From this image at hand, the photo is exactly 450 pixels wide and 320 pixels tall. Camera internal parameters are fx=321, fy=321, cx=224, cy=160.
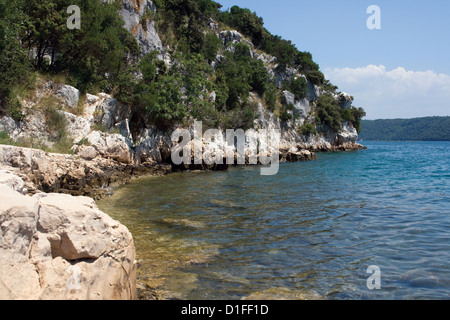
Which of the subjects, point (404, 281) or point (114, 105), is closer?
point (404, 281)

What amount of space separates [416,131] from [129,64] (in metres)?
182

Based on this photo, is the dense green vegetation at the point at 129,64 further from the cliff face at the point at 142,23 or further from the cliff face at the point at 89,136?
the cliff face at the point at 89,136

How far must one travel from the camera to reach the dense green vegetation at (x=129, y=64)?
16.9 meters

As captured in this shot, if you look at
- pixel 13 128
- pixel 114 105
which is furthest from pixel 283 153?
pixel 13 128

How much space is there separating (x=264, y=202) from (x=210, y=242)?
18.6ft

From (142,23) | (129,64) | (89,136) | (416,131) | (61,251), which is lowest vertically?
(61,251)

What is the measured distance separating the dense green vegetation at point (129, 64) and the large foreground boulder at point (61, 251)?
45.3ft

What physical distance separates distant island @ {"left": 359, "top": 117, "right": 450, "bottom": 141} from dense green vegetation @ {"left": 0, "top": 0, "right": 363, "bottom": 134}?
144747 millimetres

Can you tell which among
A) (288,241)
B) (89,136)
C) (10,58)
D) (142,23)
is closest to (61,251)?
(288,241)

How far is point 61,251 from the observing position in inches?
176

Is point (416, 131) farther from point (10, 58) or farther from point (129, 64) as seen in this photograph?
point (10, 58)

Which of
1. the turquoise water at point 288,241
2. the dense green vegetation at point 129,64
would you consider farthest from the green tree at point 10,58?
the turquoise water at point 288,241

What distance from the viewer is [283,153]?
39656 mm

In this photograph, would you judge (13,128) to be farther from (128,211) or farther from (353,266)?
(353,266)
